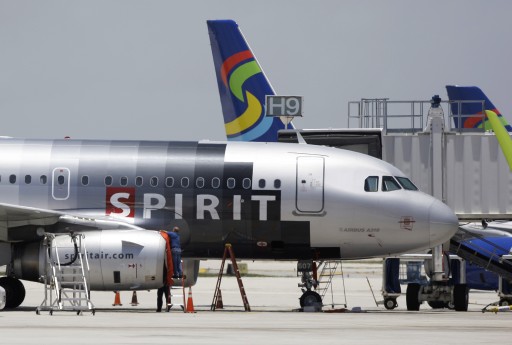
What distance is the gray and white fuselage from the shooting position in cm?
3366

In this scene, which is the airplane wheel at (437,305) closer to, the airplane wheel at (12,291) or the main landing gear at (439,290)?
the main landing gear at (439,290)

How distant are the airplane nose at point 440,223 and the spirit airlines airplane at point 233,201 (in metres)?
0.03

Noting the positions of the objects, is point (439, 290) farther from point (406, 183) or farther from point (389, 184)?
point (389, 184)

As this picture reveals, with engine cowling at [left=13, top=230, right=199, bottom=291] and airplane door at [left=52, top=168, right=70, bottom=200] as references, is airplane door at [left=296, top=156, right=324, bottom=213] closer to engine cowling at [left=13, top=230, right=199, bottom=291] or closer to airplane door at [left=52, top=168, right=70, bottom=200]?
engine cowling at [left=13, top=230, right=199, bottom=291]

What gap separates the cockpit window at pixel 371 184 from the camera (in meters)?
33.8

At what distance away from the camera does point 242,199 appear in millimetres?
33781

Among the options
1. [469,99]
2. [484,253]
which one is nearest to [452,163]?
[484,253]

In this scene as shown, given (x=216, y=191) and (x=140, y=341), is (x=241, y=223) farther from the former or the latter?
(x=140, y=341)

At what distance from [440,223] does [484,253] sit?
4.85 m

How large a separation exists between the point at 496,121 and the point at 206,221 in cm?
783

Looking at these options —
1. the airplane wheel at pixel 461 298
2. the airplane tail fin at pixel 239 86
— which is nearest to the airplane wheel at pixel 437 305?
the airplane wheel at pixel 461 298

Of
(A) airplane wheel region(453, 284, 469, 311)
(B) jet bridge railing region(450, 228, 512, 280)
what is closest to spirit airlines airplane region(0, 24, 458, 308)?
(A) airplane wheel region(453, 284, 469, 311)

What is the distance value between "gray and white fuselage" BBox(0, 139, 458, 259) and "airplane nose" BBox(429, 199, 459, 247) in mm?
26

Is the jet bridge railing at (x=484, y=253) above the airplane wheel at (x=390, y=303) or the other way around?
above
